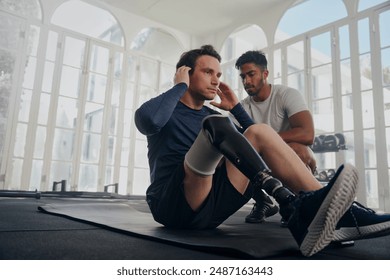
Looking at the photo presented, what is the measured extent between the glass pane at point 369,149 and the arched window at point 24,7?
4.62 meters

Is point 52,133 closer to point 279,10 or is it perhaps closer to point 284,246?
point 279,10

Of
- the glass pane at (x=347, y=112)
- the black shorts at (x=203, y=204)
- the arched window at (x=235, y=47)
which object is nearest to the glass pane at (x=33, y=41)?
the arched window at (x=235, y=47)

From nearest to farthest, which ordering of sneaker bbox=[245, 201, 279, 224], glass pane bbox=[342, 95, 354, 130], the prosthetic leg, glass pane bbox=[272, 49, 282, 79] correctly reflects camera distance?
1. the prosthetic leg
2. sneaker bbox=[245, 201, 279, 224]
3. glass pane bbox=[342, 95, 354, 130]
4. glass pane bbox=[272, 49, 282, 79]

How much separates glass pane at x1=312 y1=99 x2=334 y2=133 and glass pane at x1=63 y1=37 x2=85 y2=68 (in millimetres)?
3474

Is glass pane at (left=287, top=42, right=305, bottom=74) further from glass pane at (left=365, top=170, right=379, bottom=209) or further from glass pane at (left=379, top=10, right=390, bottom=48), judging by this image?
glass pane at (left=365, top=170, right=379, bottom=209)

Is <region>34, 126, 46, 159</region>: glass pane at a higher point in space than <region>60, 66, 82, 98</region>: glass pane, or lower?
lower

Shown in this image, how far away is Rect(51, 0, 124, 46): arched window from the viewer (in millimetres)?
4776

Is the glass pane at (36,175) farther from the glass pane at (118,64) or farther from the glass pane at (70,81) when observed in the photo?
the glass pane at (118,64)

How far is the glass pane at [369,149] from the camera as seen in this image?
3.73m

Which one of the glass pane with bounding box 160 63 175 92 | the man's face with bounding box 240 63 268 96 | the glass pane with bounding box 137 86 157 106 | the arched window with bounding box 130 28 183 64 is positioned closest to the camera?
the man's face with bounding box 240 63 268 96

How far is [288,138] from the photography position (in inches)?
66.7

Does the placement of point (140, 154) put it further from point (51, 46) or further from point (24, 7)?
point (24, 7)

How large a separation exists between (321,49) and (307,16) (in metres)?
0.60

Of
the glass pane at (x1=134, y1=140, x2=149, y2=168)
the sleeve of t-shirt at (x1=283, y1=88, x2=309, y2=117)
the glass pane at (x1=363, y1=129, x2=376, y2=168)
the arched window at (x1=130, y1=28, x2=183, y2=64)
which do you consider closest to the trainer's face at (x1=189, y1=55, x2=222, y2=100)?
the sleeve of t-shirt at (x1=283, y1=88, x2=309, y2=117)
